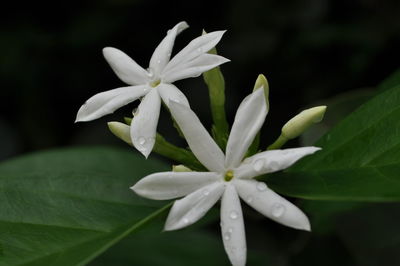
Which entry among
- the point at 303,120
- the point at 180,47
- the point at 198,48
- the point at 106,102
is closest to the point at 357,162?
the point at 303,120

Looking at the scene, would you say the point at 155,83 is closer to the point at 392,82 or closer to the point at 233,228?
the point at 233,228

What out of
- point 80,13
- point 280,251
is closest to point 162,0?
point 80,13

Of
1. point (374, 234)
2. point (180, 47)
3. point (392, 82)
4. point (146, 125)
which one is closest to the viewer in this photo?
point (146, 125)

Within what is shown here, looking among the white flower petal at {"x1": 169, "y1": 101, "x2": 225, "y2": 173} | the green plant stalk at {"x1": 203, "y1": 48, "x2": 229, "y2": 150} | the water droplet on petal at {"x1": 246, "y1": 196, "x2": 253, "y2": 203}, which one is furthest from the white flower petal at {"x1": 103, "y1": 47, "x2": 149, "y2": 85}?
the water droplet on petal at {"x1": 246, "y1": 196, "x2": 253, "y2": 203}

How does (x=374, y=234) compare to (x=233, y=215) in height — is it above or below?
above

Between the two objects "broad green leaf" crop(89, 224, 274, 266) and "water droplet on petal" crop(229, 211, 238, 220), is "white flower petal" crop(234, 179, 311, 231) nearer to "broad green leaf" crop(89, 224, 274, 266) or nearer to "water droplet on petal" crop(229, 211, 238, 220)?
"water droplet on petal" crop(229, 211, 238, 220)

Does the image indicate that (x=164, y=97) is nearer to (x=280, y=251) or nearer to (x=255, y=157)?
(x=255, y=157)

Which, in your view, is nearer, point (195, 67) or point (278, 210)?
point (278, 210)

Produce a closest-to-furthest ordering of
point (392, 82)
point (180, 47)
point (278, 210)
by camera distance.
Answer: point (278, 210) < point (392, 82) < point (180, 47)
